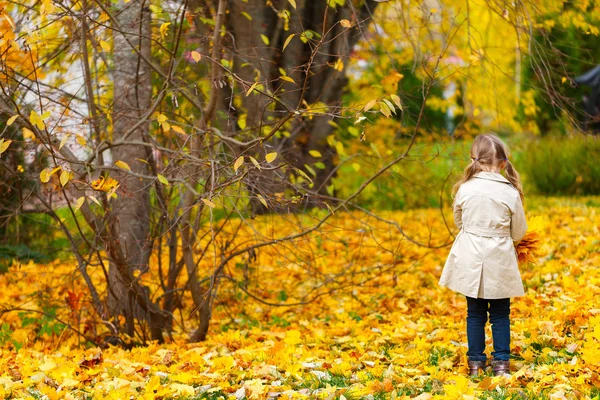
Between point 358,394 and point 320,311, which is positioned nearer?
point 358,394

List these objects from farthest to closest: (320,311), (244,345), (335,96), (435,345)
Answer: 1. (335,96)
2. (320,311)
3. (244,345)
4. (435,345)

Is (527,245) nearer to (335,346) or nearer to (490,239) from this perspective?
(490,239)

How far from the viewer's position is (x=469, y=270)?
143 inches

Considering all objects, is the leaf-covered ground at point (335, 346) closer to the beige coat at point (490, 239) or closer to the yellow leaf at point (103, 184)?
the beige coat at point (490, 239)

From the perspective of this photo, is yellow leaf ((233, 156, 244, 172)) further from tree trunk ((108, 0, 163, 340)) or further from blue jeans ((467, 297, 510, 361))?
blue jeans ((467, 297, 510, 361))

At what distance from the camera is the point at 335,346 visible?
4.52 m

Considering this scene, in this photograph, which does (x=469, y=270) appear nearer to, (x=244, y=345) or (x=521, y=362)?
(x=521, y=362)

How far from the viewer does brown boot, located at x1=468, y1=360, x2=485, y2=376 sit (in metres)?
3.63

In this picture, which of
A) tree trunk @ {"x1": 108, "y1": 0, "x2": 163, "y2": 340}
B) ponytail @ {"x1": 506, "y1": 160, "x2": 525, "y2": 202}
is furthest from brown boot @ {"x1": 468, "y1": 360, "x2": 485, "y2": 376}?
tree trunk @ {"x1": 108, "y1": 0, "x2": 163, "y2": 340}

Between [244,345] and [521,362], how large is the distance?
1.76 metres

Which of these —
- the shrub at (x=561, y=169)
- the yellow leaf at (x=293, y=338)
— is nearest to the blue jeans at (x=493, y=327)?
the yellow leaf at (x=293, y=338)

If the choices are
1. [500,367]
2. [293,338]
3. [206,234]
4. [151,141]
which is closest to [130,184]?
[151,141]

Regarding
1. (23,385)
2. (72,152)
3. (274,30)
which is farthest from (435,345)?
(274,30)

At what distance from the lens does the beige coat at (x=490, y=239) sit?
359 cm
